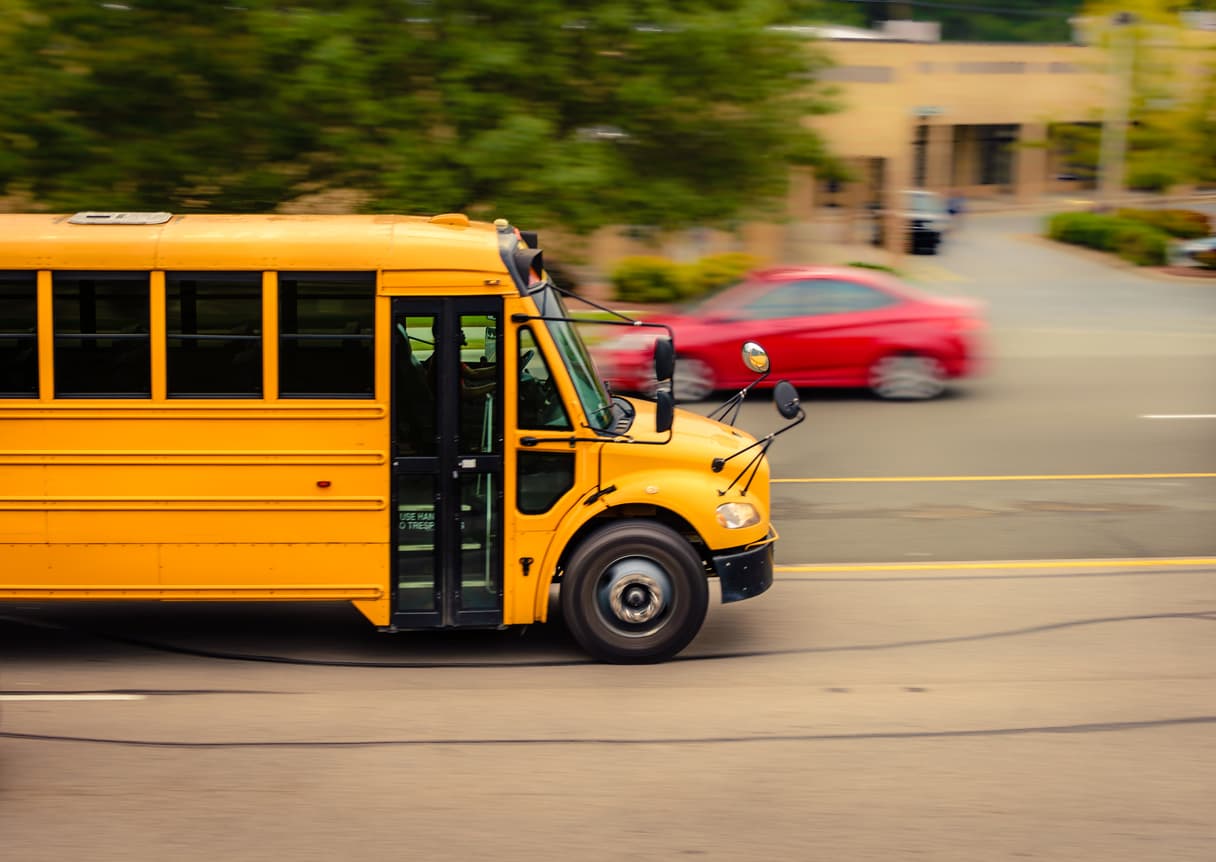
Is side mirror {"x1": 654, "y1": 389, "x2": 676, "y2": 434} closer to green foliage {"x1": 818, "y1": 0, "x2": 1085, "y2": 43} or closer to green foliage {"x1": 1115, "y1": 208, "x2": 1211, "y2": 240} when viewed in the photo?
green foliage {"x1": 1115, "y1": 208, "x2": 1211, "y2": 240}

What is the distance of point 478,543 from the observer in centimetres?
803

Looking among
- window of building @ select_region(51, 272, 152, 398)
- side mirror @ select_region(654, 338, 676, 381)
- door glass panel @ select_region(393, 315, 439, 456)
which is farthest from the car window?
window of building @ select_region(51, 272, 152, 398)

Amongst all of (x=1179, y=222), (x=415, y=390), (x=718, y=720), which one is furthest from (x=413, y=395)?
(x=1179, y=222)

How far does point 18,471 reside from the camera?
7930 millimetres

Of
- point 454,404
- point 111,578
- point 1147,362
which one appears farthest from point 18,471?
point 1147,362

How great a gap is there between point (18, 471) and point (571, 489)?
2942 mm

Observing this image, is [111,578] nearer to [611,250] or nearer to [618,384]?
[618,384]

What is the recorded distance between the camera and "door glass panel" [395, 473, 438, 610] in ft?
26.2

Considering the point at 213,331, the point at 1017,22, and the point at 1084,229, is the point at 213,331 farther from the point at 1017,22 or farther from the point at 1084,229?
the point at 1017,22

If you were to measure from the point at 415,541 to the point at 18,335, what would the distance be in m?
2.35

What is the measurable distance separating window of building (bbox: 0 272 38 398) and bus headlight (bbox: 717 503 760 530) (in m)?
3.72

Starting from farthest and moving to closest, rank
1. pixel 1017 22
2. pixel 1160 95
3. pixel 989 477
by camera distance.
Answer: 1. pixel 1017 22
2. pixel 1160 95
3. pixel 989 477

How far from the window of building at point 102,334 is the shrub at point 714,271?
22.9m

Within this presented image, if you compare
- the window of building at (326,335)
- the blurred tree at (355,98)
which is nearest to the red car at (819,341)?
the blurred tree at (355,98)
